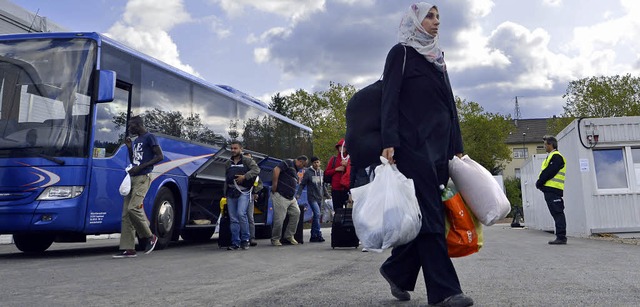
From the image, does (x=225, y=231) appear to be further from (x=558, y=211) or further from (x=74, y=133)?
(x=558, y=211)

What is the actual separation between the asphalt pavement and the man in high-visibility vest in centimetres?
233

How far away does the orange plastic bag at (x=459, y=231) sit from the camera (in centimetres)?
387

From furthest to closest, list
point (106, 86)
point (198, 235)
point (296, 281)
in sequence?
point (198, 235) < point (106, 86) < point (296, 281)

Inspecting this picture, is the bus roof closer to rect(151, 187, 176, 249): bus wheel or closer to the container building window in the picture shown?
rect(151, 187, 176, 249): bus wheel

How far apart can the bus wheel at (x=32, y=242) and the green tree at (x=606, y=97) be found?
4718cm

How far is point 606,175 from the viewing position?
529 inches

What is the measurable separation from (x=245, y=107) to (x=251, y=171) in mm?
4527

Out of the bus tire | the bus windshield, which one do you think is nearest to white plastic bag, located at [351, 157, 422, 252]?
the bus windshield

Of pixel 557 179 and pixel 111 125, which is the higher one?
pixel 111 125

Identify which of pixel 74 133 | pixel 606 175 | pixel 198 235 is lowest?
pixel 198 235

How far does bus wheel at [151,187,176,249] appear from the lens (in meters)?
10.3

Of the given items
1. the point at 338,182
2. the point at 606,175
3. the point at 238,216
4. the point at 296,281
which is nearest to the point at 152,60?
the point at 238,216

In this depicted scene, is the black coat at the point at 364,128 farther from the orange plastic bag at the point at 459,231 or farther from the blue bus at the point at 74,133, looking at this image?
the blue bus at the point at 74,133

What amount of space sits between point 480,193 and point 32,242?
890cm
